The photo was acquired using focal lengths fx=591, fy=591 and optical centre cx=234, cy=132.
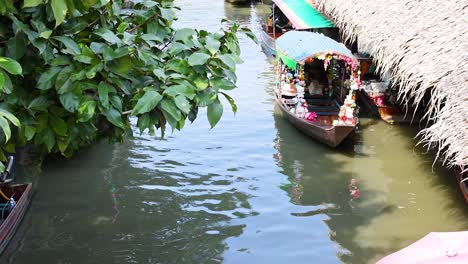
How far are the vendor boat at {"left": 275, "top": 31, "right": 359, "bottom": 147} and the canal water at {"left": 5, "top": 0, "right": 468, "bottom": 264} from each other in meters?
0.41

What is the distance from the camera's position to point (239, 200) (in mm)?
8586

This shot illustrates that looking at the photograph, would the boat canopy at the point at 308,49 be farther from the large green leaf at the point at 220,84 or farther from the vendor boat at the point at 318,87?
the large green leaf at the point at 220,84

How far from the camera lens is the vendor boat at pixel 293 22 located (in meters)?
14.6

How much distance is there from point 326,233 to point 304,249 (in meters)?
0.55

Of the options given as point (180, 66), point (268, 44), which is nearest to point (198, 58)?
point (180, 66)

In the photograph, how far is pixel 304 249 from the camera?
283 inches

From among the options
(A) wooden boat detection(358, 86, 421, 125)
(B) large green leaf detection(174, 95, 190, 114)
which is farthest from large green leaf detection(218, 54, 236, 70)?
(A) wooden boat detection(358, 86, 421, 125)

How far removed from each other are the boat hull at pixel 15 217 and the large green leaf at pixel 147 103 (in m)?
4.10

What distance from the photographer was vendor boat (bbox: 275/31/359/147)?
33.6 ft

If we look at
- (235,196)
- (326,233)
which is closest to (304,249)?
(326,233)

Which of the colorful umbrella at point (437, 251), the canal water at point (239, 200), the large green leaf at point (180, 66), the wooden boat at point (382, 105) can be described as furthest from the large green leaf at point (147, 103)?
the wooden boat at point (382, 105)

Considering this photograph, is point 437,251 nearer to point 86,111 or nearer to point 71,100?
point 86,111

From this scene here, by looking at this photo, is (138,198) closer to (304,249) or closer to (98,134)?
(304,249)

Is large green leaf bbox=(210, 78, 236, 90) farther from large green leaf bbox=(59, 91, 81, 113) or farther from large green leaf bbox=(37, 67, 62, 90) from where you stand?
large green leaf bbox=(37, 67, 62, 90)
